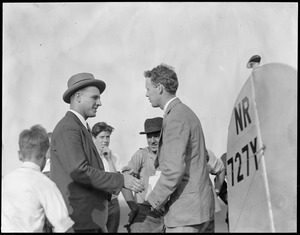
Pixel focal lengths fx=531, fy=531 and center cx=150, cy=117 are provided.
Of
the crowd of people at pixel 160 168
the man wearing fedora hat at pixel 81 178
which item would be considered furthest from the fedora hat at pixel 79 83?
the man wearing fedora hat at pixel 81 178

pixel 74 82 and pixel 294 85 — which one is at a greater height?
pixel 74 82

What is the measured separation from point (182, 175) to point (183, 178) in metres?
0.09

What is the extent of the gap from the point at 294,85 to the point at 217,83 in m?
2.32

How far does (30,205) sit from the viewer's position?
2.46 metres

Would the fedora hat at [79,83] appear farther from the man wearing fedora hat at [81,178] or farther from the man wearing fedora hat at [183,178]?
the man wearing fedora hat at [183,178]

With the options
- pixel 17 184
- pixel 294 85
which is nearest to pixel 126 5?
pixel 294 85

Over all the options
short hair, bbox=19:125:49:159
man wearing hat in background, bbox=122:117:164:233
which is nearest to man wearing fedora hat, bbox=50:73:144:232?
short hair, bbox=19:125:49:159

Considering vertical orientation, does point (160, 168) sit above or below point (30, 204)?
above

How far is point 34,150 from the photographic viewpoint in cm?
260

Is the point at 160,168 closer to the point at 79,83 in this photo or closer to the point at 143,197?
the point at 79,83

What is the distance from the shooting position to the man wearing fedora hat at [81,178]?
10.3ft

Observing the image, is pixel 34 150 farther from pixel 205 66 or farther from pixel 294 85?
pixel 205 66

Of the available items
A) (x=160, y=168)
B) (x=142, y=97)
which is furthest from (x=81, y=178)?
(x=142, y=97)

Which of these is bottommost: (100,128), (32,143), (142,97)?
(32,143)
